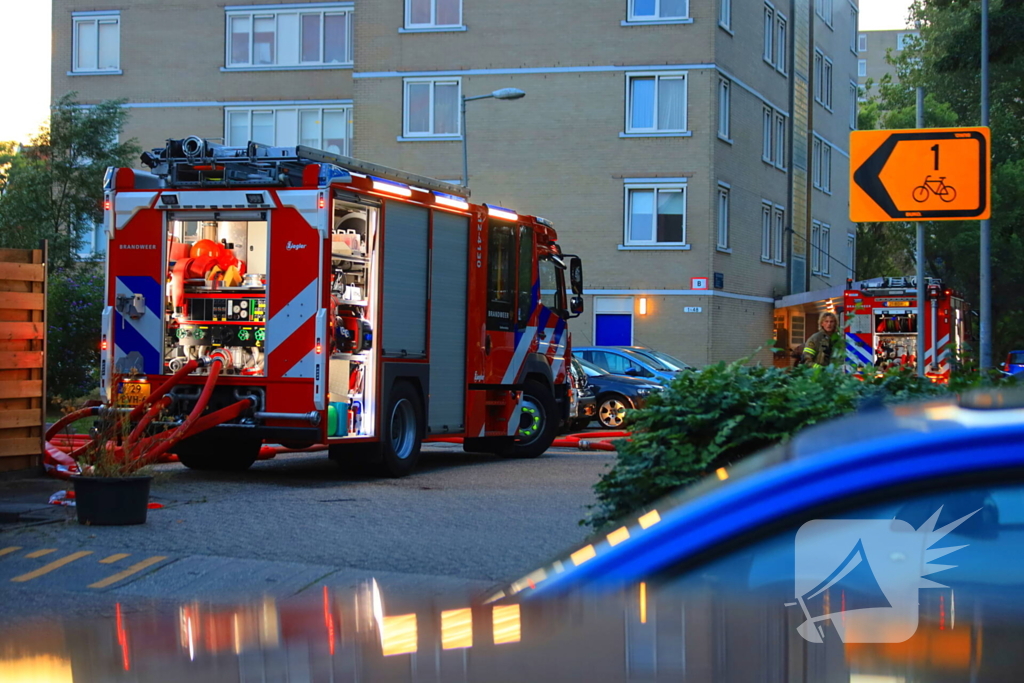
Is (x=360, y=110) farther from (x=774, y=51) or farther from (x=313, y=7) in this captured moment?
(x=774, y=51)

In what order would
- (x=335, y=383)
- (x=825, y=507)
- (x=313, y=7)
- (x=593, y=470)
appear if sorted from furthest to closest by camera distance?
(x=313, y=7) < (x=593, y=470) < (x=335, y=383) < (x=825, y=507)

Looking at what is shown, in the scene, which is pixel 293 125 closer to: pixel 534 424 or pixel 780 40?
pixel 780 40

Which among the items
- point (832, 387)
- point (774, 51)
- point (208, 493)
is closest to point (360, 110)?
point (774, 51)

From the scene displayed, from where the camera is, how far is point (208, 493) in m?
11.2

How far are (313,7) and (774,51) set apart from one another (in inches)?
574

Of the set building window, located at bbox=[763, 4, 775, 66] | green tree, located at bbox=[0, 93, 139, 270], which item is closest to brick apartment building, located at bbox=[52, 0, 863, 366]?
building window, located at bbox=[763, 4, 775, 66]

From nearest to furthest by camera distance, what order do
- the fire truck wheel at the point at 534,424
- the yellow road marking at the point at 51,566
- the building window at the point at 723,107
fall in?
the yellow road marking at the point at 51,566
the fire truck wheel at the point at 534,424
the building window at the point at 723,107

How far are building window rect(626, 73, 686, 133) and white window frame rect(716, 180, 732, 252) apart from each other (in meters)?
2.15

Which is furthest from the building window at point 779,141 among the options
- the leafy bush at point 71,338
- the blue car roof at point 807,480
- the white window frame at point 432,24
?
the blue car roof at point 807,480

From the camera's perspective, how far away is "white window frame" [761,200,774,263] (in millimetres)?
39125

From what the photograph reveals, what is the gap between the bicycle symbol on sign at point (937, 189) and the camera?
8.85 metres

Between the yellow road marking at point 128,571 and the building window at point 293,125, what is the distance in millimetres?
31021

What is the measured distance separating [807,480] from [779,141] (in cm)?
4016

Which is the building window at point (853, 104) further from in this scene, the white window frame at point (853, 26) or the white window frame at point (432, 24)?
the white window frame at point (432, 24)
